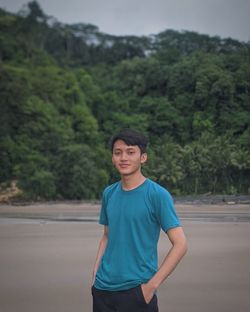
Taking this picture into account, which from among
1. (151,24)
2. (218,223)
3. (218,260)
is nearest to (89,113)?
(151,24)

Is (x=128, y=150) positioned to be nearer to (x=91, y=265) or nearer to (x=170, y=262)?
(x=170, y=262)

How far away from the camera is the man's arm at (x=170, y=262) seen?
1.36 meters

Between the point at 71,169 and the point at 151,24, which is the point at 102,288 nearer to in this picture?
the point at 151,24

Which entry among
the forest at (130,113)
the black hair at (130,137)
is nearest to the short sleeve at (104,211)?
the black hair at (130,137)

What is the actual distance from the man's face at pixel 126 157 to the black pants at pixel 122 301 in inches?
14.0

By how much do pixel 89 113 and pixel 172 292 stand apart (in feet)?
21.6

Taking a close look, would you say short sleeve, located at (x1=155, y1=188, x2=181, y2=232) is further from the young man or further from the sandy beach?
the sandy beach

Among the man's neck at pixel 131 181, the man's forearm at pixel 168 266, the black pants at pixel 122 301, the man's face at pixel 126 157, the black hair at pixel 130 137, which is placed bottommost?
the black pants at pixel 122 301

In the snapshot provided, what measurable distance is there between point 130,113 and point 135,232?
578 cm

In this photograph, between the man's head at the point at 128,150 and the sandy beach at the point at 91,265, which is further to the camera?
the sandy beach at the point at 91,265

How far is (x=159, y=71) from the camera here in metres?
6.27

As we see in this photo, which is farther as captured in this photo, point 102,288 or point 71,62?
point 71,62

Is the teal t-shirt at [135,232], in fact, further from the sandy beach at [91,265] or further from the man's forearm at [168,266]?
the sandy beach at [91,265]

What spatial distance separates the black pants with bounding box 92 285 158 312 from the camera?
4.63ft
